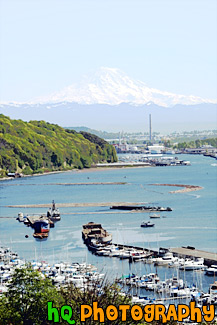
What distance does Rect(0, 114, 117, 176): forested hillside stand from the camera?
124375mm

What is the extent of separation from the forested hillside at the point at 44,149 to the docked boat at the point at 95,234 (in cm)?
6520

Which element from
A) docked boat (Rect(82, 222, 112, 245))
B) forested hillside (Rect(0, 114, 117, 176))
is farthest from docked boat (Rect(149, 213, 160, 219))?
forested hillside (Rect(0, 114, 117, 176))

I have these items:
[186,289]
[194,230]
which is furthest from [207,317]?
[194,230]

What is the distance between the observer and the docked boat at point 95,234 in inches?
1885

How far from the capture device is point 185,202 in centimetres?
7300

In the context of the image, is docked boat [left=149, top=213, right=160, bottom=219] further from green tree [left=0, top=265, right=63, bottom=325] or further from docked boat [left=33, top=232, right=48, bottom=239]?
green tree [left=0, top=265, right=63, bottom=325]

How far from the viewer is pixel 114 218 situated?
61781mm

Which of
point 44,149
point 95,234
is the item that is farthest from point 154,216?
point 44,149

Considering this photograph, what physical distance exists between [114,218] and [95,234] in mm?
12800

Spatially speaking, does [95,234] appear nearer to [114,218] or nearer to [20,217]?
[114,218]

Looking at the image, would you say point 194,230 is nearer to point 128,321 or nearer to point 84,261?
point 84,261

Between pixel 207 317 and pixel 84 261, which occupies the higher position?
pixel 207 317

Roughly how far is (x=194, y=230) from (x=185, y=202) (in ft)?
66.9

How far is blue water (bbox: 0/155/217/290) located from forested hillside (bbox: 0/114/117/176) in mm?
14547
